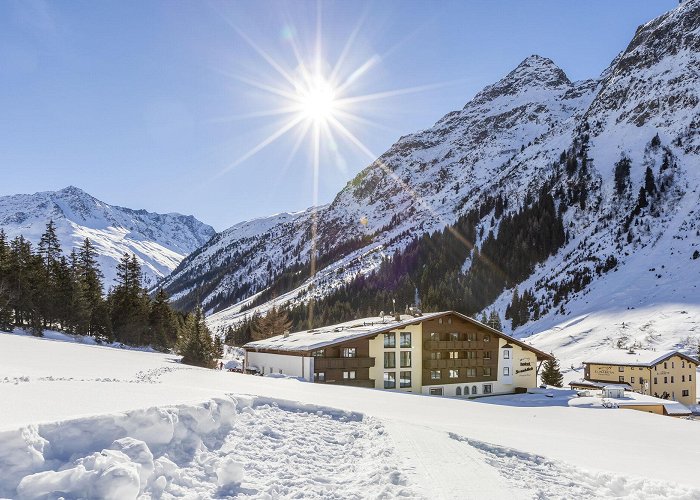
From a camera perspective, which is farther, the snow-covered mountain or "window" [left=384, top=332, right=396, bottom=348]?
the snow-covered mountain

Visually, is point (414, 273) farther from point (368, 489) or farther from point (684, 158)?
point (368, 489)

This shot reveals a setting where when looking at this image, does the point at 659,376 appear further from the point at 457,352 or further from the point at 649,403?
the point at 457,352

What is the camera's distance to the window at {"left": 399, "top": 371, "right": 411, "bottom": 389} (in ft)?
149

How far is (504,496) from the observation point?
880cm

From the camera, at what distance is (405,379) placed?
4550 centimetres

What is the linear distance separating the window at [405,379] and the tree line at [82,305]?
1992 cm

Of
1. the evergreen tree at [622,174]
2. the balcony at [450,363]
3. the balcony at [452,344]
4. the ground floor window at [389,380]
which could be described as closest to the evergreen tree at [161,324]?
the ground floor window at [389,380]

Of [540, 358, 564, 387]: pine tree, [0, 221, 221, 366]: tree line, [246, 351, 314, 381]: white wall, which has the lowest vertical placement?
[540, 358, 564, 387]: pine tree

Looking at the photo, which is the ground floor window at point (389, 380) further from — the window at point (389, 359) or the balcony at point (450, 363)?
the balcony at point (450, 363)

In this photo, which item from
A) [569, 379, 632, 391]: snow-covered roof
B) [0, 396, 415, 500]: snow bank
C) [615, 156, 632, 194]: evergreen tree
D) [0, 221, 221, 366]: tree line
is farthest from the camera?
[615, 156, 632, 194]: evergreen tree

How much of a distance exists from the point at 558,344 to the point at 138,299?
218ft

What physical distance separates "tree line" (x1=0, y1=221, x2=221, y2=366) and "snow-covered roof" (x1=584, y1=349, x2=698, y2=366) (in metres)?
49.9

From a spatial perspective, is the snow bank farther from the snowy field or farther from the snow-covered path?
the snow-covered path

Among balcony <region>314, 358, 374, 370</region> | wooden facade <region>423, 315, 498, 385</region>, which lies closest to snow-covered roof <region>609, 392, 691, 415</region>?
wooden facade <region>423, 315, 498, 385</region>
